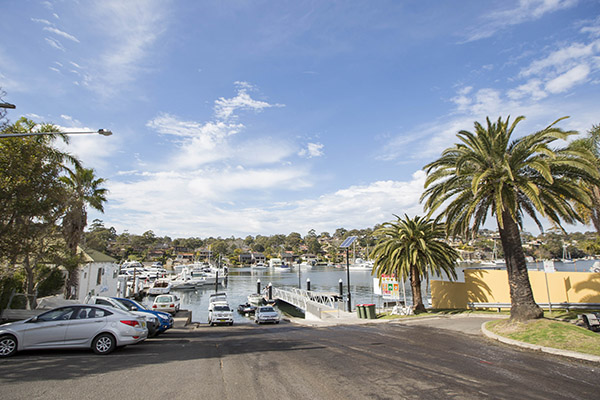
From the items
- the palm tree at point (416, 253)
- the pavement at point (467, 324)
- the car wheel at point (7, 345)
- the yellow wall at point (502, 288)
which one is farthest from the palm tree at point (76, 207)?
the yellow wall at point (502, 288)

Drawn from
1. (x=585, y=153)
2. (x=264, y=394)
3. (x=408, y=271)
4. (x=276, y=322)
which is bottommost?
(x=276, y=322)

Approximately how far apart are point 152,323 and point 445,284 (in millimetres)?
20893

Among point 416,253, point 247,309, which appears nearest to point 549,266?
point 416,253

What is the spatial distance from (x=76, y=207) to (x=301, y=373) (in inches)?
848

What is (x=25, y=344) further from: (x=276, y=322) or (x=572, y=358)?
(x=276, y=322)

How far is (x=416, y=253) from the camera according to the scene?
78.2 ft

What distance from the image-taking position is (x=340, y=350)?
11273 millimetres

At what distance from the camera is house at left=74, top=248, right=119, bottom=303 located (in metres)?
31.5

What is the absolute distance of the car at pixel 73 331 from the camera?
377 inches

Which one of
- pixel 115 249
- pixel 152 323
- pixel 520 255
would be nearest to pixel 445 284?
pixel 520 255

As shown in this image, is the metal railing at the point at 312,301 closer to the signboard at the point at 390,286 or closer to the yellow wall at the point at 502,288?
the signboard at the point at 390,286

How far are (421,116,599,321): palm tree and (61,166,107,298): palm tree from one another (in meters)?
23.0

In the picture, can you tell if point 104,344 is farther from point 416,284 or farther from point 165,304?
point 416,284

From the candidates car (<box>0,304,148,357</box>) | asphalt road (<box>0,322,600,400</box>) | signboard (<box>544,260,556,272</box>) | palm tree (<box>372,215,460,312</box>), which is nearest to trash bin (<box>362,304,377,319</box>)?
palm tree (<box>372,215,460,312</box>)
